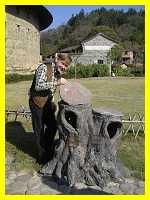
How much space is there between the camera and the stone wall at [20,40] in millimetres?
25047

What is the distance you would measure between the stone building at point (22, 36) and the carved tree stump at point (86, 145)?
20624mm

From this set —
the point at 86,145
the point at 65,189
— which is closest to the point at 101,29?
the point at 86,145

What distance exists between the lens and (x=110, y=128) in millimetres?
5363

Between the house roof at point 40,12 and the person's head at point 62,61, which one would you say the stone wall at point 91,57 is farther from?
the person's head at point 62,61

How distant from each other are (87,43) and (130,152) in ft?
157

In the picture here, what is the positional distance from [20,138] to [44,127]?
1692 mm

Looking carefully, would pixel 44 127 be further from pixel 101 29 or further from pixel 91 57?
pixel 101 29

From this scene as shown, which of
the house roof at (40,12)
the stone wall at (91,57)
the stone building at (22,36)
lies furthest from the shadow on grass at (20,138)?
the stone wall at (91,57)

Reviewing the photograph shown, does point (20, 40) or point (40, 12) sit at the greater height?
point (40, 12)

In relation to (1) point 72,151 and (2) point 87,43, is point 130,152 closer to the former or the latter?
(1) point 72,151

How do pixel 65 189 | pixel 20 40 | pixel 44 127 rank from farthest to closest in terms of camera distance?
pixel 20 40
pixel 44 127
pixel 65 189

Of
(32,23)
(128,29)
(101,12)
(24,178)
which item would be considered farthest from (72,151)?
(101,12)

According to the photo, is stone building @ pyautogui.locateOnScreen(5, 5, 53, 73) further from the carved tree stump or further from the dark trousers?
the carved tree stump

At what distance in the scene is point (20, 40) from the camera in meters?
26.7
